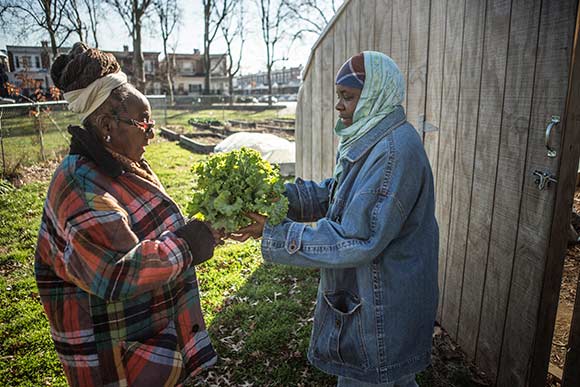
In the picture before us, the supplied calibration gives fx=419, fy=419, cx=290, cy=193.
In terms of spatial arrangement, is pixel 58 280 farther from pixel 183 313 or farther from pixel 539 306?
pixel 539 306

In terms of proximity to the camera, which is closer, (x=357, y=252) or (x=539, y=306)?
(x=357, y=252)

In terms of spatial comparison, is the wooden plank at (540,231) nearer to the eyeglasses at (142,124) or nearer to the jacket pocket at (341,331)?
the jacket pocket at (341,331)

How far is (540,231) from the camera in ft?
8.62

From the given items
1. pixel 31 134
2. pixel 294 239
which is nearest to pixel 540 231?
pixel 294 239

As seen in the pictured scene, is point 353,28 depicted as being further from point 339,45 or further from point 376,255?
point 376,255

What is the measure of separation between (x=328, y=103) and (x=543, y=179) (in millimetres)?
3157

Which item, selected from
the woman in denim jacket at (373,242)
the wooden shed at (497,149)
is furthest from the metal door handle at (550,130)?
the woman in denim jacket at (373,242)

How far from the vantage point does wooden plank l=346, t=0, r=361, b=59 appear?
4704 millimetres

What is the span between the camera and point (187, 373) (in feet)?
7.18

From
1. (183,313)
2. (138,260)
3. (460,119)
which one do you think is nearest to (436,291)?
(183,313)

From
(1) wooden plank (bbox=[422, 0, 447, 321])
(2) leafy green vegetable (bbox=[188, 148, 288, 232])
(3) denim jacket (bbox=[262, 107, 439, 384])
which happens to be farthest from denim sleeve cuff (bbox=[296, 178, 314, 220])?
(1) wooden plank (bbox=[422, 0, 447, 321])

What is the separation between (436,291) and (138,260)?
1.53 m

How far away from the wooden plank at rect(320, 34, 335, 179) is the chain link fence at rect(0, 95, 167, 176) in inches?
291

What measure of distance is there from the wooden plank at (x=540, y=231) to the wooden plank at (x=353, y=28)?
2.43 metres
